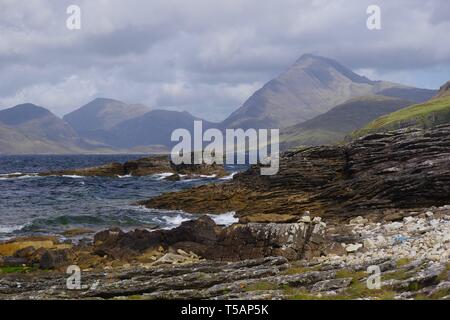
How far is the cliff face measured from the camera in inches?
1880

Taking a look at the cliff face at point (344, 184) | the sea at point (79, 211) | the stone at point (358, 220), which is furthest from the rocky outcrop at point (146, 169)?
the stone at point (358, 220)

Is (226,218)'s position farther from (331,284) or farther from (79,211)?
(331,284)

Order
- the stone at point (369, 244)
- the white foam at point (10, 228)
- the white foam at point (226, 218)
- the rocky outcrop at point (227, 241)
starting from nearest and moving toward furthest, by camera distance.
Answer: the stone at point (369, 244) < the rocky outcrop at point (227, 241) < the white foam at point (10, 228) < the white foam at point (226, 218)

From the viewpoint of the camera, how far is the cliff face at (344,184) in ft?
157

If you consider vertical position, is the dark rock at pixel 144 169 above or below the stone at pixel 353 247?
below

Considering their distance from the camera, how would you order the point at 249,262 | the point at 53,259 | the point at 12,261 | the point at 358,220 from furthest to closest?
the point at 358,220, the point at 12,261, the point at 53,259, the point at 249,262

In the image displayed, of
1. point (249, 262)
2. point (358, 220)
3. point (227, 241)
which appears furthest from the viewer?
point (358, 220)

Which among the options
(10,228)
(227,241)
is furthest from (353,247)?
(10,228)

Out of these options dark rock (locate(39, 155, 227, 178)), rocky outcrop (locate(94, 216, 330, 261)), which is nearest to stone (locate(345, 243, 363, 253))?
rocky outcrop (locate(94, 216, 330, 261))

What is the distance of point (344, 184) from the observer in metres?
55.0

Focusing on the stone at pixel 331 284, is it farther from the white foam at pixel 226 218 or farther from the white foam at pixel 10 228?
the white foam at pixel 10 228
